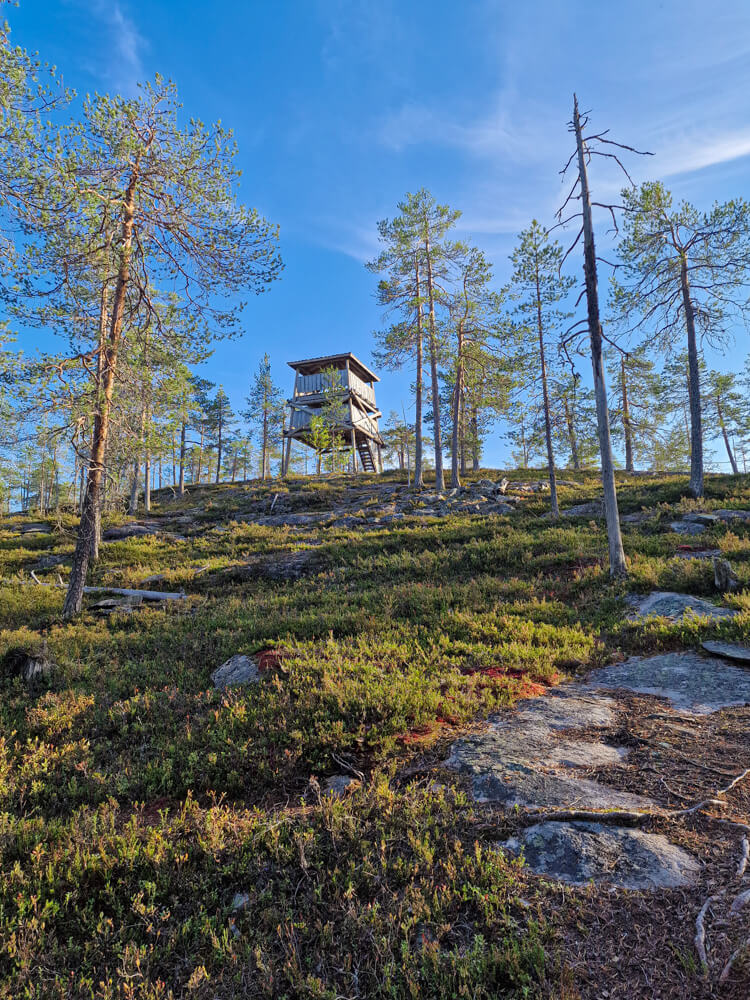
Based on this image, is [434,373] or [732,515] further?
[434,373]

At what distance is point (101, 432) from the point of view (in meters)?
11.3

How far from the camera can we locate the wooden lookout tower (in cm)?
3375

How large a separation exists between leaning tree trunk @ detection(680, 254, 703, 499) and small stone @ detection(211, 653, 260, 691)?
66.5 ft

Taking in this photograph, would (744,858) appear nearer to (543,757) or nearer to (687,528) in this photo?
(543,757)

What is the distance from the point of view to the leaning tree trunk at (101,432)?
1074cm

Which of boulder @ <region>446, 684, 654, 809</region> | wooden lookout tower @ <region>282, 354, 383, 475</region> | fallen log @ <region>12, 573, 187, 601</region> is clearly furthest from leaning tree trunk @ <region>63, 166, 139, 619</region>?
wooden lookout tower @ <region>282, 354, 383, 475</region>

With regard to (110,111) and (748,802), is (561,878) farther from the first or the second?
(110,111)

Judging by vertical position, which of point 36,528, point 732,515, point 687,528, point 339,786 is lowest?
point 339,786

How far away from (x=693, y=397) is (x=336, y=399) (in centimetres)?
2214

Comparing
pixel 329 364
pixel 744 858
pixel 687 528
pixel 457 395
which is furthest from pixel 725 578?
pixel 329 364

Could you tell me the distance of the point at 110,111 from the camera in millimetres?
9828

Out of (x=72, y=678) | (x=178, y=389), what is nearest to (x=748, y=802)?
(x=72, y=678)

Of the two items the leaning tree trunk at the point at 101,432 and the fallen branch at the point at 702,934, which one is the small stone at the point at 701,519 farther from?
the leaning tree trunk at the point at 101,432

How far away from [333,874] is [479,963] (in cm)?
107
